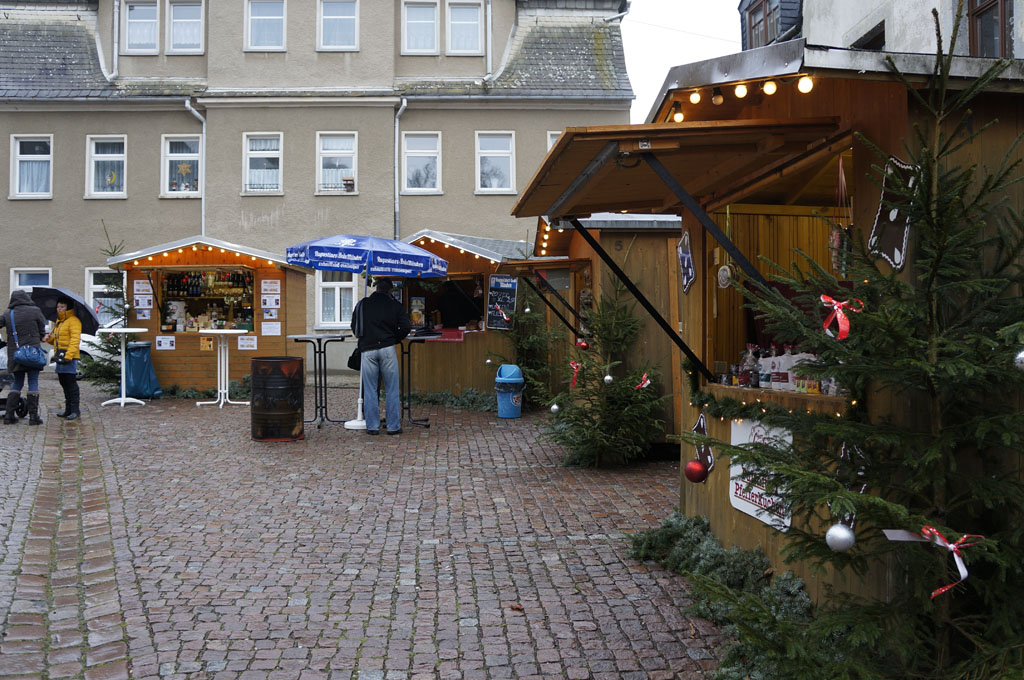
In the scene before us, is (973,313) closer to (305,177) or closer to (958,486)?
(958,486)

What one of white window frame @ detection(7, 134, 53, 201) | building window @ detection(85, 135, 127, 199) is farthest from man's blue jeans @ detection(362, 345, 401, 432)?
white window frame @ detection(7, 134, 53, 201)

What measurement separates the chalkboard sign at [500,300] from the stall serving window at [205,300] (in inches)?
189

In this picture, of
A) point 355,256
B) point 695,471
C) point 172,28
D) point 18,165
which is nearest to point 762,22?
point 355,256

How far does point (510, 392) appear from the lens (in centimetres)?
1369

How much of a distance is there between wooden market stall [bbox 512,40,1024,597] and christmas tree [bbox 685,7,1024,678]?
0.76 feet

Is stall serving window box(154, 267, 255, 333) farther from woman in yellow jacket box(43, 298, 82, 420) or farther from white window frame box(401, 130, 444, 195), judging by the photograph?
white window frame box(401, 130, 444, 195)

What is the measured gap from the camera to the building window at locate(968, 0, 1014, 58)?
10.2 m

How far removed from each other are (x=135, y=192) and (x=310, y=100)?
5.07m

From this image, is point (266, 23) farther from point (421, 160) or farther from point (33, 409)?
point (33, 409)

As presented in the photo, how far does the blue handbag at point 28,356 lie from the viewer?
12.0 meters

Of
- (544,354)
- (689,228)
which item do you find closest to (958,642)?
(689,228)

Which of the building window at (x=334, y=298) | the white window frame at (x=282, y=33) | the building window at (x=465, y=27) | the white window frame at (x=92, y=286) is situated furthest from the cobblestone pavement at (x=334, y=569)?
the building window at (x=465, y=27)

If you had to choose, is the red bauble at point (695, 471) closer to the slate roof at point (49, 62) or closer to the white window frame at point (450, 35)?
the white window frame at point (450, 35)

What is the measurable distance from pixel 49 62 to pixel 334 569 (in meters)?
22.8
